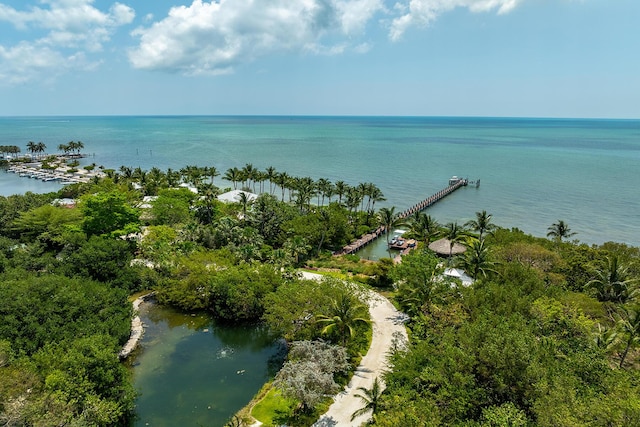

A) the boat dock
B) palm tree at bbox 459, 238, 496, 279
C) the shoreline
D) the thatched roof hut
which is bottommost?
the shoreline

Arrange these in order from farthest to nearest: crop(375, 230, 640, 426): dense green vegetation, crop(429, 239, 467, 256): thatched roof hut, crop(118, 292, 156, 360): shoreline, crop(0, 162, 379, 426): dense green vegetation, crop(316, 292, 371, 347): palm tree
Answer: crop(429, 239, 467, 256): thatched roof hut, crop(118, 292, 156, 360): shoreline, crop(316, 292, 371, 347): palm tree, crop(0, 162, 379, 426): dense green vegetation, crop(375, 230, 640, 426): dense green vegetation

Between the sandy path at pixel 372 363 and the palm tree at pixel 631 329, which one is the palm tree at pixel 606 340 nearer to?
the palm tree at pixel 631 329

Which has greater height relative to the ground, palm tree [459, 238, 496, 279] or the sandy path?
palm tree [459, 238, 496, 279]

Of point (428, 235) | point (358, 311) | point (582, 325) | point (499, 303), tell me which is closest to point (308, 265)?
point (428, 235)

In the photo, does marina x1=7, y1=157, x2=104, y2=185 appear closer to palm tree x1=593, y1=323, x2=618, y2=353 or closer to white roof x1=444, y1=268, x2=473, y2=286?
white roof x1=444, y1=268, x2=473, y2=286

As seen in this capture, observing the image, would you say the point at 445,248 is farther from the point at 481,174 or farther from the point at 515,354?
the point at 481,174

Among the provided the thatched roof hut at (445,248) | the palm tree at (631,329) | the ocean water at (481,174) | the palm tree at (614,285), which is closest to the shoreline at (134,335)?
the palm tree at (631,329)

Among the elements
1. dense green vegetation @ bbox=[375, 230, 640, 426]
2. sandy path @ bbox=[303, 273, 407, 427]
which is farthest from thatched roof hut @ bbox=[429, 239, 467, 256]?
sandy path @ bbox=[303, 273, 407, 427]
